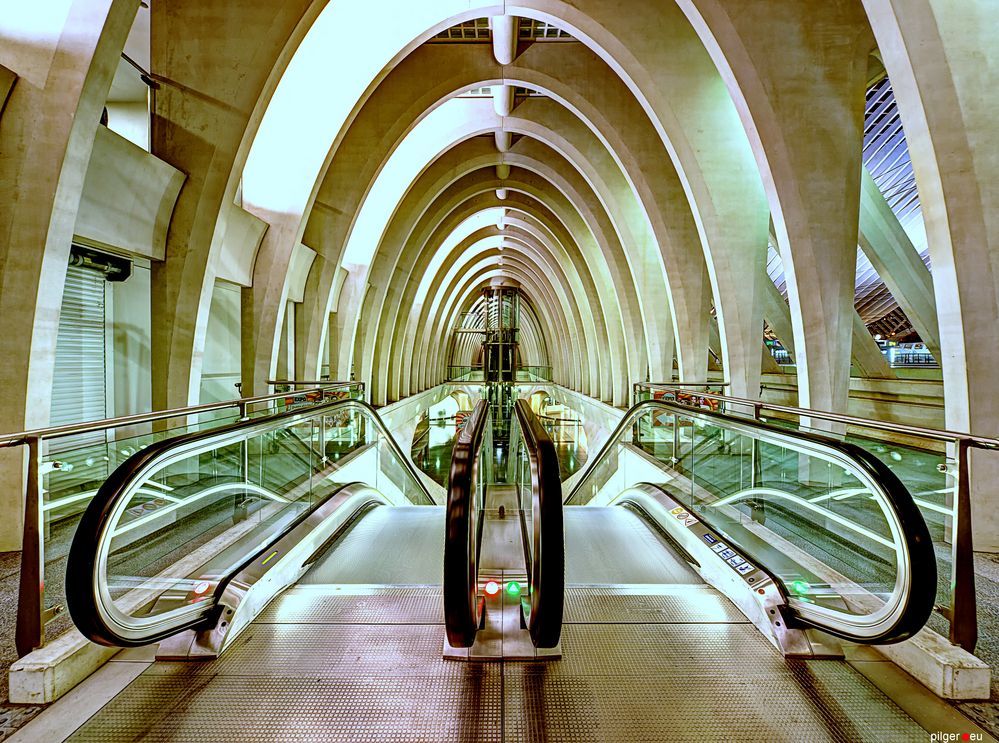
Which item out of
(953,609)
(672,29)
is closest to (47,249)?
(953,609)

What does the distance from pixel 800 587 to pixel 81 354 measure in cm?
924

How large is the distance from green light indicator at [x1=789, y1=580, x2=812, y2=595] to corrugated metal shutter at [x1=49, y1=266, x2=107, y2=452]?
8111 mm

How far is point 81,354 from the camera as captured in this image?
314 inches

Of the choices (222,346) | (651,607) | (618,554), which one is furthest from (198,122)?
(651,607)

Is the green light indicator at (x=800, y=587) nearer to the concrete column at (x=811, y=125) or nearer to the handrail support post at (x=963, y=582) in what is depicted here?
A: the handrail support post at (x=963, y=582)

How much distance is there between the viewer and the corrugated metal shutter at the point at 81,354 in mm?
7594

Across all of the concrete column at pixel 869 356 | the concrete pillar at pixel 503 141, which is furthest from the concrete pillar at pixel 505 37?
the concrete column at pixel 869 356

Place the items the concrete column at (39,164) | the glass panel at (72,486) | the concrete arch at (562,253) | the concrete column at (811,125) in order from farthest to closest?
the concrete arch at (562,253), the concrete column at (811,125), the concrete column at (39,164), the glass panel at (72,486)

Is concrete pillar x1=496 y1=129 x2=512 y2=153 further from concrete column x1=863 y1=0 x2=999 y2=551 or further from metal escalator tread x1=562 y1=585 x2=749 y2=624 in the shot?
metal escalator tread x1=562 y1=585 x2=749 y2=624

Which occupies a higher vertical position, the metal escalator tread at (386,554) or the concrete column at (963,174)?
the concrete column at (963,174)

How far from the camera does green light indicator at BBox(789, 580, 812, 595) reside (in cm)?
295

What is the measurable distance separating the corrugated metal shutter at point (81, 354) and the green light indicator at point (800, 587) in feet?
26.6

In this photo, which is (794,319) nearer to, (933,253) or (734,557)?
(933,253)

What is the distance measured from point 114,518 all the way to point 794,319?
28.7 feet
